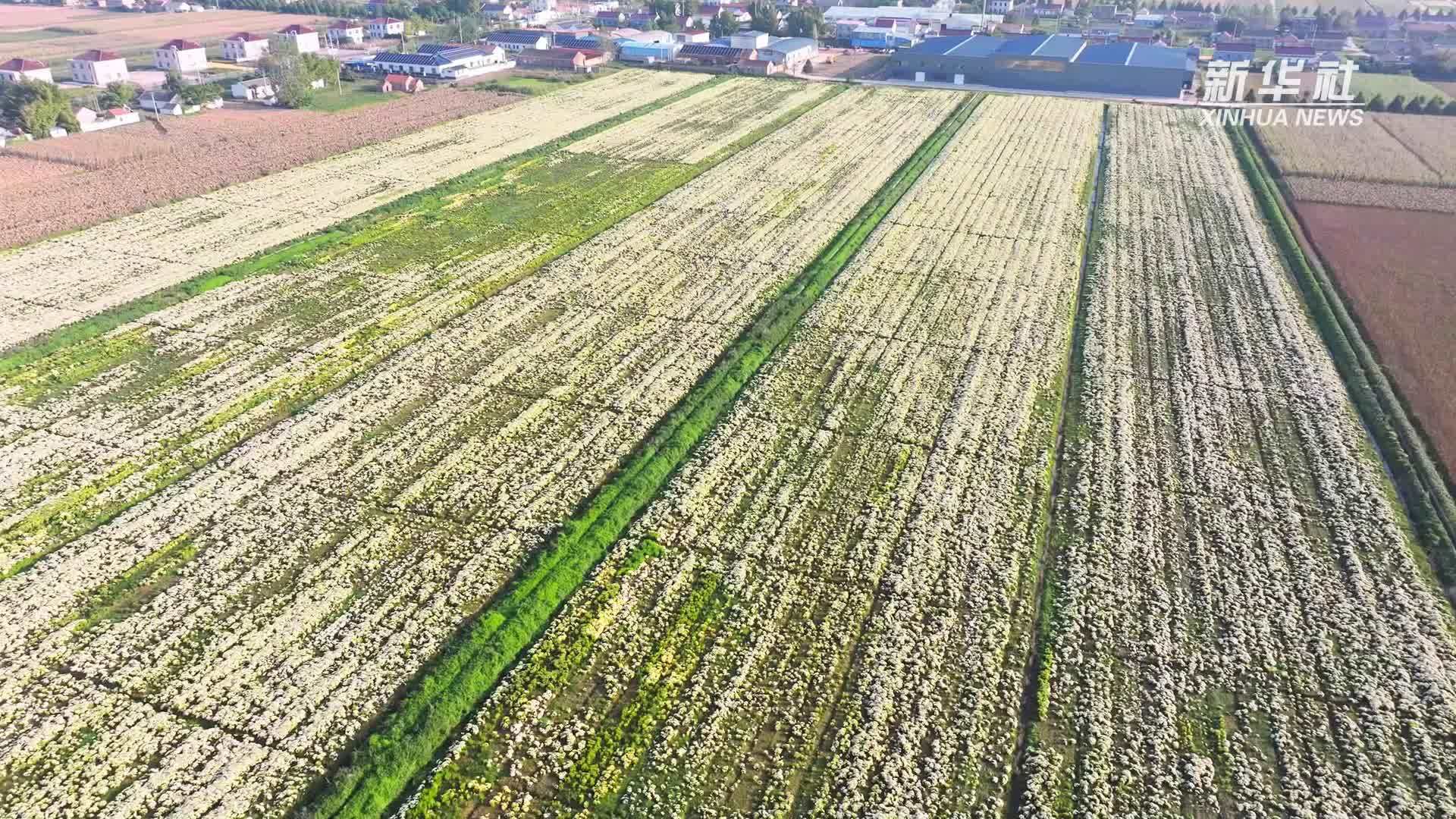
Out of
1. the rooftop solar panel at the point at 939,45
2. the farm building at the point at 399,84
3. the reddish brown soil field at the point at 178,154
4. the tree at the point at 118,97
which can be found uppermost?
the rooftop solar panel at the point at 939,45

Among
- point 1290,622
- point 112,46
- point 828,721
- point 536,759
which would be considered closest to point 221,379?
point 536,759

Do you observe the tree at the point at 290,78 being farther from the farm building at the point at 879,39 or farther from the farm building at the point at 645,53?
the farm building at the point at 879,39

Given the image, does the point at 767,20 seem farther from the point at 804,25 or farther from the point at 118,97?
the point at 118,97

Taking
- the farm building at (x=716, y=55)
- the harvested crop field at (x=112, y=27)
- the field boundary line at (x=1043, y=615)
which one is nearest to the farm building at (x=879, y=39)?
the farm building at (x=716, y=55)

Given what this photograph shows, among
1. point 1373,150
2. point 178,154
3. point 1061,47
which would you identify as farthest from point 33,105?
point 1373,150

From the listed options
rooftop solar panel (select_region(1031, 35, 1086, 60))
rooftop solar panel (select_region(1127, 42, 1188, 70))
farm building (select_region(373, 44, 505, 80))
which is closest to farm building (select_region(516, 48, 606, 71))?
farm building (select_region(373, 44, 505, 80))

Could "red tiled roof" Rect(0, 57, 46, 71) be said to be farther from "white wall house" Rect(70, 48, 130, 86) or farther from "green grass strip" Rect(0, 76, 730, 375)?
"green grass strip" Rect(0, 76, 730, 375)
